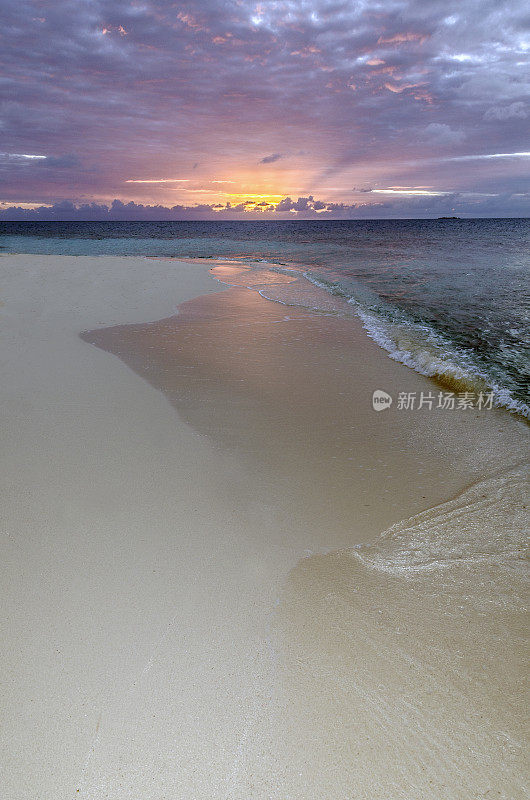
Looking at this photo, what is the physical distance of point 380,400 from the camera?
18.4ft

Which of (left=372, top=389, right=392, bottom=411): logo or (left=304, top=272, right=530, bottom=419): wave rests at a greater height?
(left=304, top=272, right=530, bottom=419): wave

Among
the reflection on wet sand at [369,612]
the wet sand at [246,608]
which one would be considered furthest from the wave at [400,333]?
the wet sand at [246,608]

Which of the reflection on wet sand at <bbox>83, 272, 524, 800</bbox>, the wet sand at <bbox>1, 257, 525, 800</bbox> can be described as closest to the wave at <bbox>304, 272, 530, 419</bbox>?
the reflection on wet sand at <bbox>83, 272, 524, 800</bbox>

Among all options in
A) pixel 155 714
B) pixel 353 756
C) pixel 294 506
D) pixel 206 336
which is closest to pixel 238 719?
pixel 155 714

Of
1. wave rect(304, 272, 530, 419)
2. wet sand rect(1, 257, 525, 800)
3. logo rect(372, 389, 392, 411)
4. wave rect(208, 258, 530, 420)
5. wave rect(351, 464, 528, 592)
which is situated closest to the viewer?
Result: wet sand rect(1, 257, 525, 800)

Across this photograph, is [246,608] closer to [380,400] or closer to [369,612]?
[369,612]

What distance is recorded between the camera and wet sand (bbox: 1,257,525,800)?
1.80 meters

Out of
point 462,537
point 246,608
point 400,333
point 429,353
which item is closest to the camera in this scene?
point 246,608

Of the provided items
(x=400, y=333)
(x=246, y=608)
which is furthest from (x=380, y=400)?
(x=400, y=333)

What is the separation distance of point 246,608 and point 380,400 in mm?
3711

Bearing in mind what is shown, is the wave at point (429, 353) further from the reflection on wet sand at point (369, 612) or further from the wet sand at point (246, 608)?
the wet sand at point (246, 608)

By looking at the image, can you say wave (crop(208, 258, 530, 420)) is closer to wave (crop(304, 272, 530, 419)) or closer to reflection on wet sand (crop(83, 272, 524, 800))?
wave (crop(304, 272, 530, 419))

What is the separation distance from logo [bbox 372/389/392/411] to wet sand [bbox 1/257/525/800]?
197 mm

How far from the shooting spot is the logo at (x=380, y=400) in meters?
5.39
